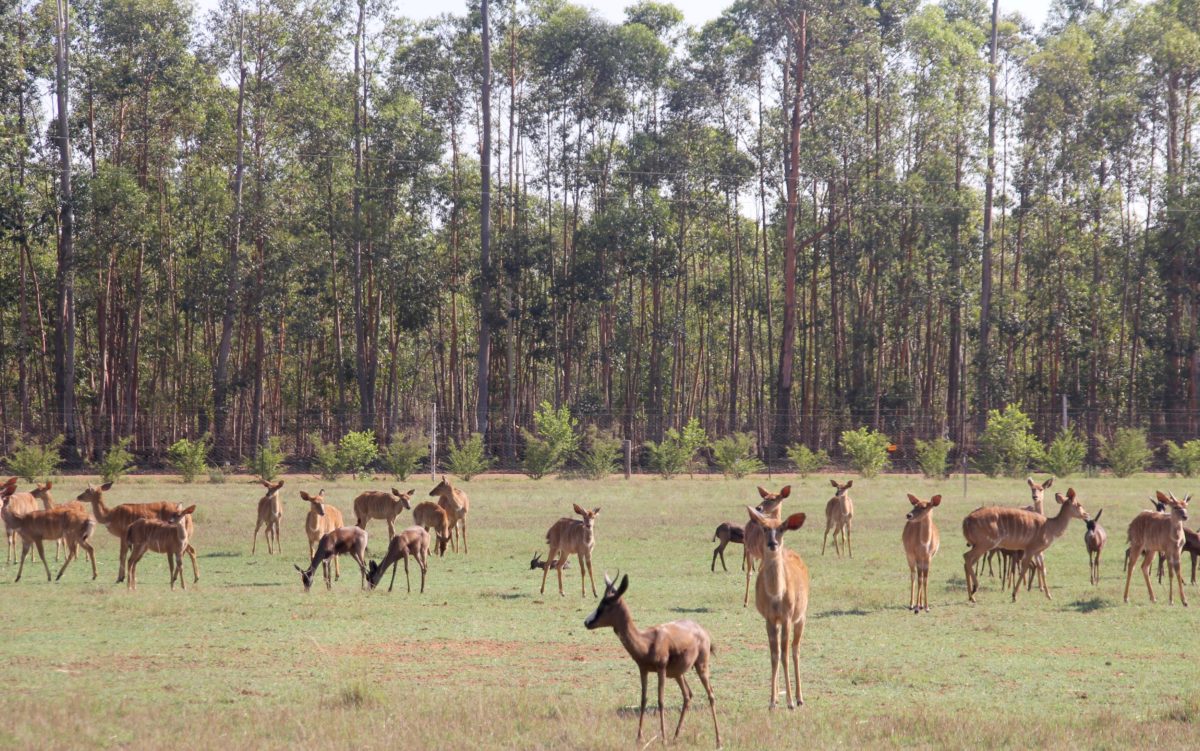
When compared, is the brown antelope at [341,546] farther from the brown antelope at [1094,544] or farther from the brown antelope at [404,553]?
the brown antelope at [1094,544]

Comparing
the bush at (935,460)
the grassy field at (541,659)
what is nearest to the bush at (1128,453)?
the bush at (935,460)

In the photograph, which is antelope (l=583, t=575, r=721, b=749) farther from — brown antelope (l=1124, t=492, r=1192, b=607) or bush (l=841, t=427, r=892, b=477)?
bush (l=841, t=427, r=892, b=477)

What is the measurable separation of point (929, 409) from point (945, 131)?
11017mm

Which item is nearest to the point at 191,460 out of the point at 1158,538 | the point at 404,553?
the point at 404,553

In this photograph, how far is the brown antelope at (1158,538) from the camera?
15.3 m

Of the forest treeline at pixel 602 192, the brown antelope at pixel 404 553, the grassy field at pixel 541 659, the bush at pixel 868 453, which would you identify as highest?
the forest treeline at pixel 602 192

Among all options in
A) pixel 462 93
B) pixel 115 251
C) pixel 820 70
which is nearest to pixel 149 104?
pixel 115 251

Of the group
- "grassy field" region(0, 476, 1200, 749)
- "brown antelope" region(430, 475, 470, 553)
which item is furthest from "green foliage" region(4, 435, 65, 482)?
"brown antelope" region(430, 475, 470, 553)

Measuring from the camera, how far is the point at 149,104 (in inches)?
1870

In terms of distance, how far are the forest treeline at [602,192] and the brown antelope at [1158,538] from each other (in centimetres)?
2736

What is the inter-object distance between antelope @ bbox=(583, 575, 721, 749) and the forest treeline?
114 ft

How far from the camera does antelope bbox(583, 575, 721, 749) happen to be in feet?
26.6

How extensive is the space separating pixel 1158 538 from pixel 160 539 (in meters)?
12.9

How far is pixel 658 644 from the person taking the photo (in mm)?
8266
